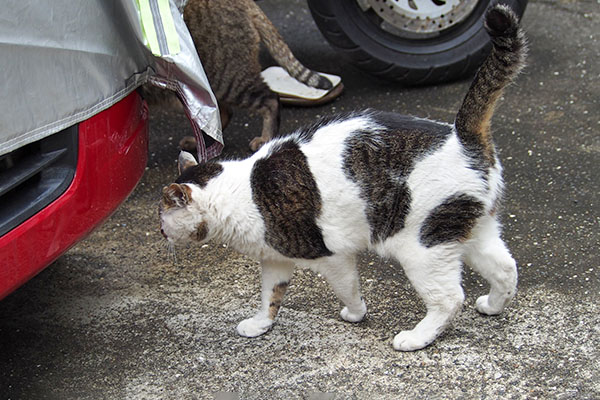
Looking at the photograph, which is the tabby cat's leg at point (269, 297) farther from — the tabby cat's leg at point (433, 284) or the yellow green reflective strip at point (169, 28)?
the yellow green reflective strip at point (169, 28)

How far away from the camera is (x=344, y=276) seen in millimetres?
2951

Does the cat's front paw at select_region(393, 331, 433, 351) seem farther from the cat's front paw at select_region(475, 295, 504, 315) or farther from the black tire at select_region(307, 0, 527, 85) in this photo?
the black tire at select_region(307, 0, 527, 85)

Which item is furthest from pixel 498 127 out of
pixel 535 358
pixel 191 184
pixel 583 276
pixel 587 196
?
pixel 191 184

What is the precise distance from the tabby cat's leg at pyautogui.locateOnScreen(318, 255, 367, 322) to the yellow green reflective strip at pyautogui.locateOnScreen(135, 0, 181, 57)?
105 cm

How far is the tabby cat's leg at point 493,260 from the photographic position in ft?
9.64

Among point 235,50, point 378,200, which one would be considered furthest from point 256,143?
point 378,200

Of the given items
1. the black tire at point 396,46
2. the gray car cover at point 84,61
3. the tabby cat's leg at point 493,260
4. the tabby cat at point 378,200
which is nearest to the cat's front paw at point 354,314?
the tabby cat at point 378,200

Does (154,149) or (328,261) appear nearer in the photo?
(328,261)

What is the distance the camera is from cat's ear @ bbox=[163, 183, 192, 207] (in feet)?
9.38

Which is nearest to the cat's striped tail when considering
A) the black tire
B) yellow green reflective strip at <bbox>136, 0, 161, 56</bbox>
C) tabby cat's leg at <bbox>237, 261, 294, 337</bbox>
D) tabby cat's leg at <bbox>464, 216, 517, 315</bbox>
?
tabby cat's leg at <bbox>464, 216, 517, 315</bbox>

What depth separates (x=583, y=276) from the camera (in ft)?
10.9

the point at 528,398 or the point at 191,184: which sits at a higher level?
the point at 191,184

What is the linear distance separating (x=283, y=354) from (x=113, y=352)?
727mm

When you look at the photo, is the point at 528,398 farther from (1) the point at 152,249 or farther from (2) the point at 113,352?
(1) the point at 152,249
